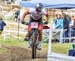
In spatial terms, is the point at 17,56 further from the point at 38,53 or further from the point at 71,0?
the point at 71,0

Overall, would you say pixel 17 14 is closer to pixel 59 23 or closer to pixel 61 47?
pixel 59 23

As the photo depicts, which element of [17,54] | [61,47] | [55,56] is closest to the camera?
[55,56]

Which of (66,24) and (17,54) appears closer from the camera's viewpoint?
(66,24)

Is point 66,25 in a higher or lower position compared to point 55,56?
higher

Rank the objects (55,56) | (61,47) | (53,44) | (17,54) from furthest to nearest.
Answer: (17,54), (53,44), (61,47), (55,56)

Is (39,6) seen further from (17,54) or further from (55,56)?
(17,54)

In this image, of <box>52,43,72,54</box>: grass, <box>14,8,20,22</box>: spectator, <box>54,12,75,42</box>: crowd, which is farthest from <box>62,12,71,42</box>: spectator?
<box>14,8,20,22</box>: spectator

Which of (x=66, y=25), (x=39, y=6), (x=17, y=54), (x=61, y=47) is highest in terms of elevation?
(x=39, y=6)

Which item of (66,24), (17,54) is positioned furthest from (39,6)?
(17,54)

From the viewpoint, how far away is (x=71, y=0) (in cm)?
1627

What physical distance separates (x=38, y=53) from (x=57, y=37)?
77 cm

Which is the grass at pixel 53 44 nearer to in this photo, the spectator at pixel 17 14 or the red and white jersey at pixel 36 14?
the spectator at pixel 17 14

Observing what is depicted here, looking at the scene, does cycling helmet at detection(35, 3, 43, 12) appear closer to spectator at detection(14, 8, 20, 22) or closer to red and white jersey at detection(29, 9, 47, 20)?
red and white jersey at detection(29, 9, 47, 20)

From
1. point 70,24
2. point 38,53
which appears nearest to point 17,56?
point 38,53
